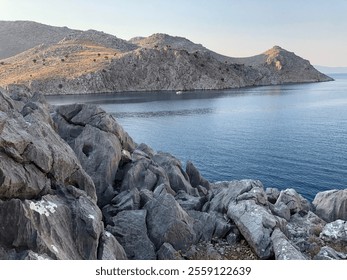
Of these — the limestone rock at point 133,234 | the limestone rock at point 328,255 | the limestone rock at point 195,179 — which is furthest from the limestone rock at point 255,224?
the limestone rock at point 195,179

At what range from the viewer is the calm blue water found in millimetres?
61375

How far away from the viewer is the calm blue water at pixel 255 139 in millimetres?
61375

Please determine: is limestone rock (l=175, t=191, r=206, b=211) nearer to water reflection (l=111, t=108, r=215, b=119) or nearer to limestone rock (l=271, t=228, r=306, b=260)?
limestone rock (l=271, t=228, r=306, b=260)

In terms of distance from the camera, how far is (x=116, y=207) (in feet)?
106

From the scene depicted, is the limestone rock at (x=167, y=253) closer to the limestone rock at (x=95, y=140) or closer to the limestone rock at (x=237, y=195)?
the limestone rock at (x=237, y=195)

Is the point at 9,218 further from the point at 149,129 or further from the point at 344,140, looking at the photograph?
the point at 149,129

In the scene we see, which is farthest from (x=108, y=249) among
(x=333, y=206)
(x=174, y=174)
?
(x=333, y=206)

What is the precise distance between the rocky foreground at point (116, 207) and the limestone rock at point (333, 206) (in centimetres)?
11

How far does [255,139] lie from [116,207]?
63352 millimetres

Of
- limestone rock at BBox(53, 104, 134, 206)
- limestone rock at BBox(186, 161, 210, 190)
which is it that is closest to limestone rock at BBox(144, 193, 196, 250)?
limestone rock at BBox(53, 104, 134, 206)

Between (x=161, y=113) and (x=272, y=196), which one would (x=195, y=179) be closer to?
(x=272, y=196)

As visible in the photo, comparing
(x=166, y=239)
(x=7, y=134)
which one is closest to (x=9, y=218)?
(x=7, y=134)

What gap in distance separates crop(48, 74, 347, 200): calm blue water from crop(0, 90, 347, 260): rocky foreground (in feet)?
67.6

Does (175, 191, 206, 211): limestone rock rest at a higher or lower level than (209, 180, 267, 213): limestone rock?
lower
